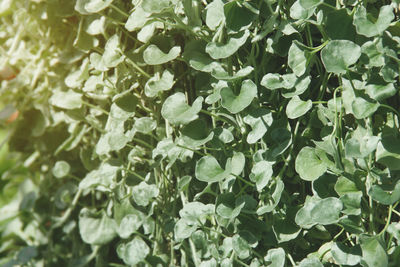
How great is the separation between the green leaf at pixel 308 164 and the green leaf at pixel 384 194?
0.10 meters

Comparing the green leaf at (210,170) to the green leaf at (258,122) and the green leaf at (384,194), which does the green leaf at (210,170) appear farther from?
the green leaf at (384,194)

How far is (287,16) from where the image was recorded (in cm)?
96

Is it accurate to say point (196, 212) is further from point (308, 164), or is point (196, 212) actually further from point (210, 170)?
point (308, 164)

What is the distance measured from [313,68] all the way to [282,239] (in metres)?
0.35

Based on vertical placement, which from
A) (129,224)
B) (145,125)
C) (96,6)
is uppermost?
(96,6)

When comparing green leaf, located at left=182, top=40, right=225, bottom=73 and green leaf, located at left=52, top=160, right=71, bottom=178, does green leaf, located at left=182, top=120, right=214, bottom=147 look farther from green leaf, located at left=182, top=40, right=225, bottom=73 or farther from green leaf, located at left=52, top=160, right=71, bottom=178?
green leaf, located at left=52, top=160, right=71, bottom=178

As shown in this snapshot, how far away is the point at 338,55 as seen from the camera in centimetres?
82

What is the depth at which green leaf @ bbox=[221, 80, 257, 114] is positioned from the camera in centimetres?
90

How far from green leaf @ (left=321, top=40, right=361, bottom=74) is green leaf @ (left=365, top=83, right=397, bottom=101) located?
52 mm

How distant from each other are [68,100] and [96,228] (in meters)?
0.36

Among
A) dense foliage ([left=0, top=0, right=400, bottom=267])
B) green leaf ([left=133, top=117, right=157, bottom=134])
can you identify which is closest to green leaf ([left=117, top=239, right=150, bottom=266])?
dense foliage ([left=0, top=0, right=400, bottom=267])

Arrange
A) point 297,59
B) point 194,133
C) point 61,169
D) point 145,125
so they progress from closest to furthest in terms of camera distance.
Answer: point 297,59, point 194,133, point 145,125, point 61,169

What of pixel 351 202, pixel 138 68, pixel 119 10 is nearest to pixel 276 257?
pixel 351 202

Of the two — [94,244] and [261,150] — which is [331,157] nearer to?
[261,150]
